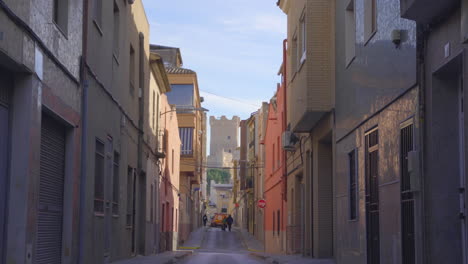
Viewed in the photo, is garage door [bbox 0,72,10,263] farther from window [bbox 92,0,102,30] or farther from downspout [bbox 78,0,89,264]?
window [bbox 92,0,102,30]

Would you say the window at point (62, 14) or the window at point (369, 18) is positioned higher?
the window at point (369, 18)

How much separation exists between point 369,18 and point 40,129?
22.4 ft

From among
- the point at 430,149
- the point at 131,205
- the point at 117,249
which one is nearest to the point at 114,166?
the point at 117,249

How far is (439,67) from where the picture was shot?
855cm

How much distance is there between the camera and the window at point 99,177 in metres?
14.3

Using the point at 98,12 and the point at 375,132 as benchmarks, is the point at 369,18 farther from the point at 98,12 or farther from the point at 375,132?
the point at 98,12

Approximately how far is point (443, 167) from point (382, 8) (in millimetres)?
3897

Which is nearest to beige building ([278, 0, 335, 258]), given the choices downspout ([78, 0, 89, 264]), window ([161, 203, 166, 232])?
downspout ([78, 0, 89, 264])

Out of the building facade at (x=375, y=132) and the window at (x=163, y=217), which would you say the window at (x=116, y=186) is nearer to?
the building facade at (x=375, y=132)

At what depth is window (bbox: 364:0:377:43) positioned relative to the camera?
12.9 metres

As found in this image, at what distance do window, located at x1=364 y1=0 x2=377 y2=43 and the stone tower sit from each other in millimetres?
111063

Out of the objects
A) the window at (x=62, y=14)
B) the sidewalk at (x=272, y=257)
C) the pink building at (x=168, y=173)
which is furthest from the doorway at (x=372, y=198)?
→ the pink building at (x=168, y=173)

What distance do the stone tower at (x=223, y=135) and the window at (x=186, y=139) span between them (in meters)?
77.8

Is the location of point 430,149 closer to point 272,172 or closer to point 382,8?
point 382,8
